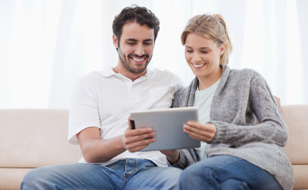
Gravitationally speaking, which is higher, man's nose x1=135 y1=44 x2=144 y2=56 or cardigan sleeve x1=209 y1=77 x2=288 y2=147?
man's nose x1=135 y1=44 x2=144 y2=56

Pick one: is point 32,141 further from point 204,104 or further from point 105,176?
point 204,104

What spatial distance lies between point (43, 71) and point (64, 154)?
846 millimetres

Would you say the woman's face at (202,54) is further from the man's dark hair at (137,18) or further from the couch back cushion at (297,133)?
the couch back cushion at (297,133)

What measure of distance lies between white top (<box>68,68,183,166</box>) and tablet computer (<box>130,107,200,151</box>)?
26cm

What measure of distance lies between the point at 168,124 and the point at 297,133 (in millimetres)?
1018

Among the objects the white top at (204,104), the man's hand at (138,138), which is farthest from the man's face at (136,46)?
the man's hand at (138,138)

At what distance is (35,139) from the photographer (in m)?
2.11

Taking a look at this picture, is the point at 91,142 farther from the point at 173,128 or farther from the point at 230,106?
the point at 230,106

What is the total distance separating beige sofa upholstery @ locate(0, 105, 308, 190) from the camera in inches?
78.4

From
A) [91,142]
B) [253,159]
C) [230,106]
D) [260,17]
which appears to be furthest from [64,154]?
[260,17]

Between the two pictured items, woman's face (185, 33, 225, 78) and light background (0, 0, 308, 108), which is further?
light background (0, 0, 308, 108)

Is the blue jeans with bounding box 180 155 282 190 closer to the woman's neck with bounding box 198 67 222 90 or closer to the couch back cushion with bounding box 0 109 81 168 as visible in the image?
the woman's neck with bounding box 198 67 222 90

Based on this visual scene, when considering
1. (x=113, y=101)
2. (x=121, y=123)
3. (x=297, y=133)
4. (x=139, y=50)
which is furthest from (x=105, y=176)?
(x=297, y=133)

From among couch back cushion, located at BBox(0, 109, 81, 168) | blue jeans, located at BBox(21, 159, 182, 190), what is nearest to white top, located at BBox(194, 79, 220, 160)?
blue jeans, located at BBox(21, 159, 182, 190)
